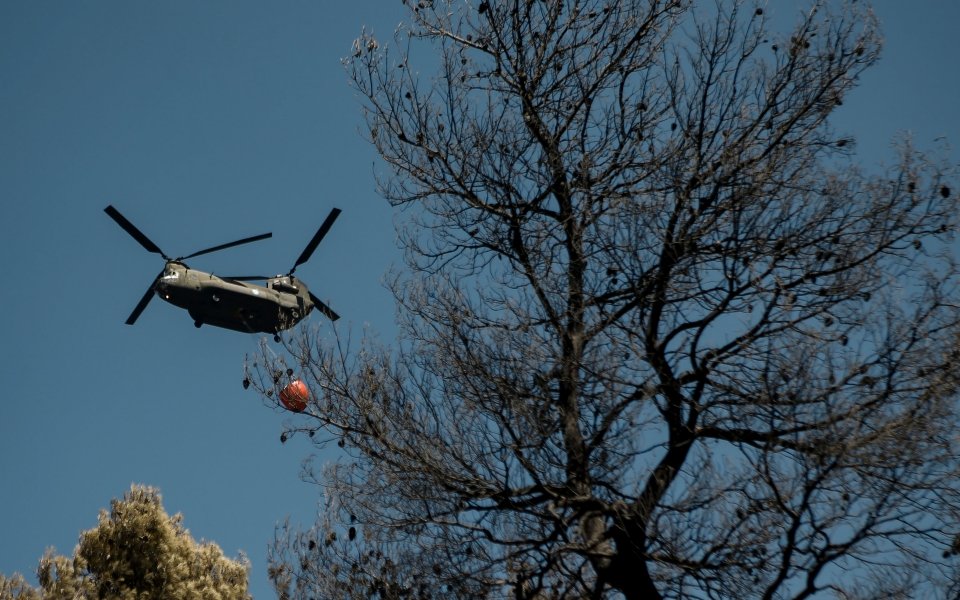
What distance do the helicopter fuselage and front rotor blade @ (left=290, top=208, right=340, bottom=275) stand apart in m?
0.84

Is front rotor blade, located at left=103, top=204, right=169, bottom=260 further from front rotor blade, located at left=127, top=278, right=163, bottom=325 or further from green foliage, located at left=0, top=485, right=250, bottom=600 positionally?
green foliage, located at left=0, top=485, right=250, bottom=600

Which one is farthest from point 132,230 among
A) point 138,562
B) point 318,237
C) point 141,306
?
point 138,562

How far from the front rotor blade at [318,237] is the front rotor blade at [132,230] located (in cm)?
222

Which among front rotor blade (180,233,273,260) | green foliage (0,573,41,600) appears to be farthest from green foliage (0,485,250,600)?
front rotor blade (180,233,273,260)

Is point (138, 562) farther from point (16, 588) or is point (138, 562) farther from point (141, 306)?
point (141, 306)

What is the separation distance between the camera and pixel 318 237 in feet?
53.2

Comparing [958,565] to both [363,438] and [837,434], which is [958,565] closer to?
[837,434]

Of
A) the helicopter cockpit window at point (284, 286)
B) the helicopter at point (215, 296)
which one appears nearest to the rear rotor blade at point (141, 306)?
the helicopter at point (215, 296)

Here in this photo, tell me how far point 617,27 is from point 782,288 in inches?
119

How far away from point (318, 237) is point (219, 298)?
8.51ft

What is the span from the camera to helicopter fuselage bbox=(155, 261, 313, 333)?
17688mm

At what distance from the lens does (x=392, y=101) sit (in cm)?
900

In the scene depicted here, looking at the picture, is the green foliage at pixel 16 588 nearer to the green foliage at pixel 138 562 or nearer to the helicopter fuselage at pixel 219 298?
the green foliage at pixel 138 562

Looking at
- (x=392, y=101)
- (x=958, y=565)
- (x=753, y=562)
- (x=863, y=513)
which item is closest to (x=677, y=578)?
(x=753, y=562)
